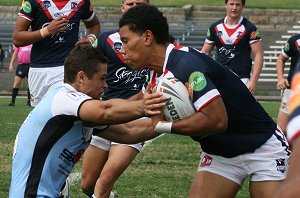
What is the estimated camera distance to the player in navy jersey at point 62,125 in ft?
16.6

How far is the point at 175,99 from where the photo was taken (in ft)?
16.4

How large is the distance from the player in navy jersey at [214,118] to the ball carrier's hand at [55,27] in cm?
270

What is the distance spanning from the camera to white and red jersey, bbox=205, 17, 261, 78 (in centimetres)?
1221

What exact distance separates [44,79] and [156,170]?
222cm

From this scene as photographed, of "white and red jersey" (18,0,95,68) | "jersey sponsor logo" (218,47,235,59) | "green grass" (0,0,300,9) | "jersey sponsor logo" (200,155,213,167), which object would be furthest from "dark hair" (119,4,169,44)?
"green grass" (0,0,300,9)

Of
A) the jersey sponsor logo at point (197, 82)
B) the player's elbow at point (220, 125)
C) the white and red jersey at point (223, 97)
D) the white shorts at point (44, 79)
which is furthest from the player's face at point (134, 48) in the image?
the white shorts at point (44, 79)

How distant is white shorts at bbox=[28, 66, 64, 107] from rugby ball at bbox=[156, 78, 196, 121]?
3.55 m

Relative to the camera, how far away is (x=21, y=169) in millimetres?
5211

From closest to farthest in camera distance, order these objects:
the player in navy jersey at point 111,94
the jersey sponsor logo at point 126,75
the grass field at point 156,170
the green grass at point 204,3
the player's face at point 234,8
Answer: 1. the player in navy jersey at point 111,94
2. the jersey sponsor logo at point 126,75
3. the grass field at point 156,170
4. the player's face at point 234,8
5. the green grass at point 204,3

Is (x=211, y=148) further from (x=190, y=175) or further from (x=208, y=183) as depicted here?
(x=190, y=175)

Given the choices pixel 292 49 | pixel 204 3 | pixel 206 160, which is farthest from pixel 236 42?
pixel 204 3

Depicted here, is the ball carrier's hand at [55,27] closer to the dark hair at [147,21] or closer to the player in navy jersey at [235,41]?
the dark hair at [147,21]

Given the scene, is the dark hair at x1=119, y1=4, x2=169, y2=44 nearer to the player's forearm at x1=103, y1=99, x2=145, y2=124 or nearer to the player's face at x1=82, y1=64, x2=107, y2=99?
the player's face at x1=82, y1=64, x2=107, y2=99

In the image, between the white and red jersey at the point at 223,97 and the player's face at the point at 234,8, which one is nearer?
the white and red jersey at the point at 223,97
